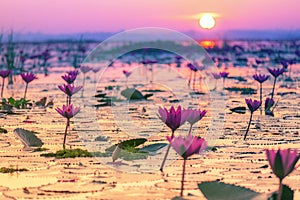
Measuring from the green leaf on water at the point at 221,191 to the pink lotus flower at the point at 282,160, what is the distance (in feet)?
1.67

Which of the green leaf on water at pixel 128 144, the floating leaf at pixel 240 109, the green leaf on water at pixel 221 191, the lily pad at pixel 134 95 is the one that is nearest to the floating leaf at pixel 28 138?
the green leaf on water at pixel 128 144

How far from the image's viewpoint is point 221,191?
2.99 metres

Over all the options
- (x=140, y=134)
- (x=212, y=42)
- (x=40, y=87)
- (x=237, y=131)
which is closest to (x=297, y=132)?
(x=237, y=131)

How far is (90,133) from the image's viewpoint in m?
5.39

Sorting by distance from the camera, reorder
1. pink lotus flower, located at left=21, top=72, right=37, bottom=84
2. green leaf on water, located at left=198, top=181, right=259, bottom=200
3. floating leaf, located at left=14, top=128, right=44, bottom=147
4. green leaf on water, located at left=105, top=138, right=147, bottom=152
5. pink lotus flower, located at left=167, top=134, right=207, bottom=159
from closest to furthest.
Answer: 1. pink lotus flower, located at left=167, top=134, right=207, bottom=159
2. green leaf on water, located at left=198, top=181, right=259, bottom=200
3. green leaf on water, located at left=105, top=138, right=147, bottom=152
4. floating leaf, located at left=14, top=128, right=44, bottom=147
5. pink lotus flower, located at left=21, top=72, right=37, bottom=84

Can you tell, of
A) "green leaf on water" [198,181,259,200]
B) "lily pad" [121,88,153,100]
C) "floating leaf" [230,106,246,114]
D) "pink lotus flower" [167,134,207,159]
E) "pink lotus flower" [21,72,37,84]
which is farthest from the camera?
"lily pad" [121,88,153,100]

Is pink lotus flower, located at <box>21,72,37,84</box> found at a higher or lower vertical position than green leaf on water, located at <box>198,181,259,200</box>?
higher

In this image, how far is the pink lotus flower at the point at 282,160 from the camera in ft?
7.83

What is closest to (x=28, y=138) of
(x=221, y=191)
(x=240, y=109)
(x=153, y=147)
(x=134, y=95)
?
(x=153, y=147)

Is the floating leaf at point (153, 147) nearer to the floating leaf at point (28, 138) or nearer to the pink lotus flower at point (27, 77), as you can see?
the floating leaf at point (28, 138)

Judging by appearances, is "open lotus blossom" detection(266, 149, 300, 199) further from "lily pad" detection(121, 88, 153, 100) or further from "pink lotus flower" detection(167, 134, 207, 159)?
"lily pad" detection(121, 88, 153, 100)

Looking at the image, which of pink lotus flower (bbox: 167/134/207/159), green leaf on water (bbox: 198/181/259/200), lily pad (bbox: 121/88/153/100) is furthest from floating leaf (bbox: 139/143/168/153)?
lily pad (bbox: 121/88/153/100)

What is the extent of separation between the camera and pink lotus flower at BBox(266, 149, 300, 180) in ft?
7.83

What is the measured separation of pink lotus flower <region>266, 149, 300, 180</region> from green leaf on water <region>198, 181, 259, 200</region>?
0.51m
